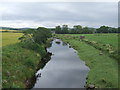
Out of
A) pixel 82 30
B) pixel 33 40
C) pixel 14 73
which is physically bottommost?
pixel 14 73

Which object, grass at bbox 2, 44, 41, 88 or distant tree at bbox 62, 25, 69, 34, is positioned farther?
distant tree at bbox 62, 25, 69, 34

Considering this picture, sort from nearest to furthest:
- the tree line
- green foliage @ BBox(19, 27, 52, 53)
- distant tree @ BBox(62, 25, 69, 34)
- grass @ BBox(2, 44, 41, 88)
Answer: grass @ BBox(2, 44, 41, 88) < green foliage @ BBox(19, 27, 52, 53) < the tree line < distant tree @ BBox(62, 25, 69, 34)

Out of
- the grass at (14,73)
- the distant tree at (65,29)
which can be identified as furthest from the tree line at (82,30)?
the grass at (14,73)

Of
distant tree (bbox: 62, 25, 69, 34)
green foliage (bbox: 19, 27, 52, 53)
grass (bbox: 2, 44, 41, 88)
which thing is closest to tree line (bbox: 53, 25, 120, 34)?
distant tree (bbox: 62, 25, 69, 34)

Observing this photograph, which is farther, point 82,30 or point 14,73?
point 82,30

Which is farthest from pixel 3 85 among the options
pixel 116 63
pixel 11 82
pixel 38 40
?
pixel 38 40

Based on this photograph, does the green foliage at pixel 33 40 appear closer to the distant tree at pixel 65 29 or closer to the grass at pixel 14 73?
the grass at pixel 14 73

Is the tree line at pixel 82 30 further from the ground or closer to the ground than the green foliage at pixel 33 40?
further from the ground

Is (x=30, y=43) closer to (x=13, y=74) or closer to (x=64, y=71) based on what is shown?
(x=64, y=71)

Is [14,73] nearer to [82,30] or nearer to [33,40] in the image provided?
[33,40]

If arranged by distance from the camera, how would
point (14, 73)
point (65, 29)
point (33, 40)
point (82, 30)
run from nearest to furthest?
point (14, 73) < point (33, 40) < point (82, 30) < point (65, 29)

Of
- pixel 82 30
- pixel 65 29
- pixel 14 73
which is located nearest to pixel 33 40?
pixel 14 73

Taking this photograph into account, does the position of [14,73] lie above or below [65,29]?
below

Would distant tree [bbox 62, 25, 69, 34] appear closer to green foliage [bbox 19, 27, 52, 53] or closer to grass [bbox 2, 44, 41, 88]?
green foliage [bbox 19, 27, 52, 53]
